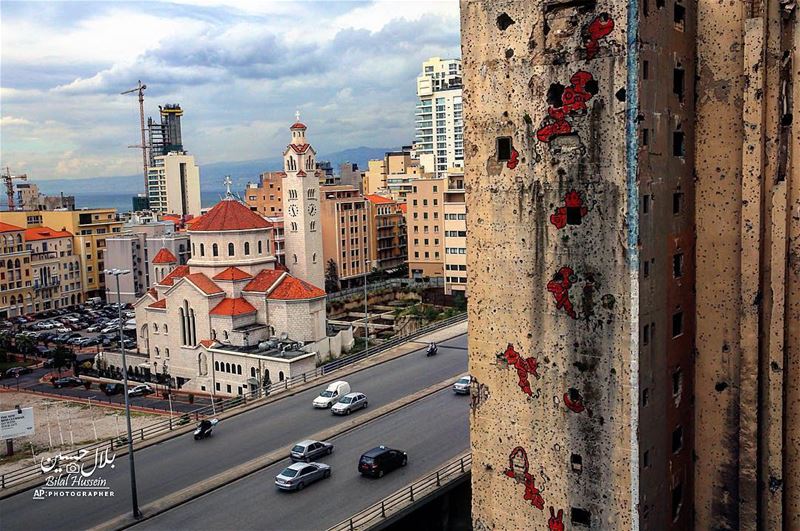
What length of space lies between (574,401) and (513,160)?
18.9 feet

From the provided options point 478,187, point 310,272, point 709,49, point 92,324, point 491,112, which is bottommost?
point 92,324

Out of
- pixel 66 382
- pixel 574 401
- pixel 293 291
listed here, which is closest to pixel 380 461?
pixel 574 401

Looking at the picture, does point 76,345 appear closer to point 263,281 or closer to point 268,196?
point 263,281

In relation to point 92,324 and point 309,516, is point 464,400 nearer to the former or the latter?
point 309,516

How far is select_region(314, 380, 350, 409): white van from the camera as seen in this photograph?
32812mm

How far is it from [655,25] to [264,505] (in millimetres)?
16552

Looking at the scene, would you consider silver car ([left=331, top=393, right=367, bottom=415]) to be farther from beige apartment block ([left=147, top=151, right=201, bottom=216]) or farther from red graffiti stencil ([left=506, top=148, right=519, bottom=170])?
beige apartment block ([left=147, top=151, right=201, bottom=216])

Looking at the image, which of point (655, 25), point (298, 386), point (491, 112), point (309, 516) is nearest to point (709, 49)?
point (655, 25)

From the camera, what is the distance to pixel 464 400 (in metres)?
33.5

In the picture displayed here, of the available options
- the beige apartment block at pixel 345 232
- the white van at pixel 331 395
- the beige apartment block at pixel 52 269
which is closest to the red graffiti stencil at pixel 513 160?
the white van at pixel 331 395

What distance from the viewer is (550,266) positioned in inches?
715

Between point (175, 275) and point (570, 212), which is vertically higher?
point (570, 212)

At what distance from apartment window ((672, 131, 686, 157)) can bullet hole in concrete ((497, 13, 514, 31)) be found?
4.56 meters

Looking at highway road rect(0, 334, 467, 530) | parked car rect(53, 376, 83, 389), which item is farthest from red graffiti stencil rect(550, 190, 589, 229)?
parked car rect(53, 376, 83, 389)
